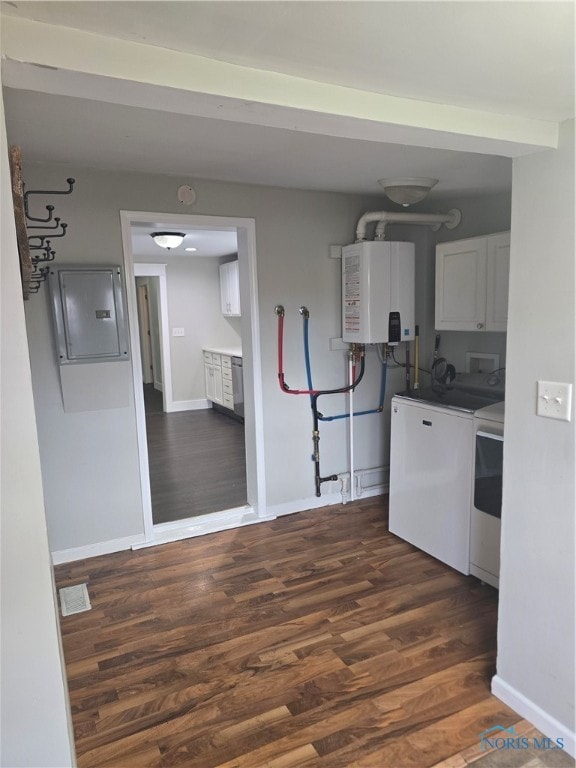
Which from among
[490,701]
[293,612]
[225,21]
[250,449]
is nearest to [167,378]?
[250,449]

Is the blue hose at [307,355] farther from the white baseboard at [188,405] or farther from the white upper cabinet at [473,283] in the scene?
the white baseboard at [188,405]

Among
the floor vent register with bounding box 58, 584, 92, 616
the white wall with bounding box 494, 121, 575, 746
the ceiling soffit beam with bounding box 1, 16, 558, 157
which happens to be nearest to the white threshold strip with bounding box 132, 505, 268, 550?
the floor vent register with bounding box 58, 584, 92, 616

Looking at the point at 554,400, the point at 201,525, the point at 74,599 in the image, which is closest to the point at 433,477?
the point at 554,400

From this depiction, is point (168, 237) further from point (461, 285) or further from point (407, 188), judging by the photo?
point (461, 285)

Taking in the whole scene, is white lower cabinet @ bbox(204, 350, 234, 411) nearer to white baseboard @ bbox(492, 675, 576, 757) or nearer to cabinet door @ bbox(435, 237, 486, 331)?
cabinet door @ bbox(435, 237, 486, 331)

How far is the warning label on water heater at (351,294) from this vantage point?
136 inches

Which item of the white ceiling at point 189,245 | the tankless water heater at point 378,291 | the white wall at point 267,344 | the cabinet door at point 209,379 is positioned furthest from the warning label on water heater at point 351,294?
the cabinet door at point 209,379

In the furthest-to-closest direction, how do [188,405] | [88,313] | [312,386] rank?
[188,405] < [312,386] < [88,313]

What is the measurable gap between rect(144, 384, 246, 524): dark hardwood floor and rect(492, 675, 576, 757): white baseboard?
86.4 inches

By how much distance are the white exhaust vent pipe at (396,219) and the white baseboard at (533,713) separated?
2674 mm

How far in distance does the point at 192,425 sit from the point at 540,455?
5.04 meters

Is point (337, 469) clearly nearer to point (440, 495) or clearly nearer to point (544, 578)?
point (440, 495)

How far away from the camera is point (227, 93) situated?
3.98 ft

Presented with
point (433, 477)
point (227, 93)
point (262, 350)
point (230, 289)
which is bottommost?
point (433, 477)
